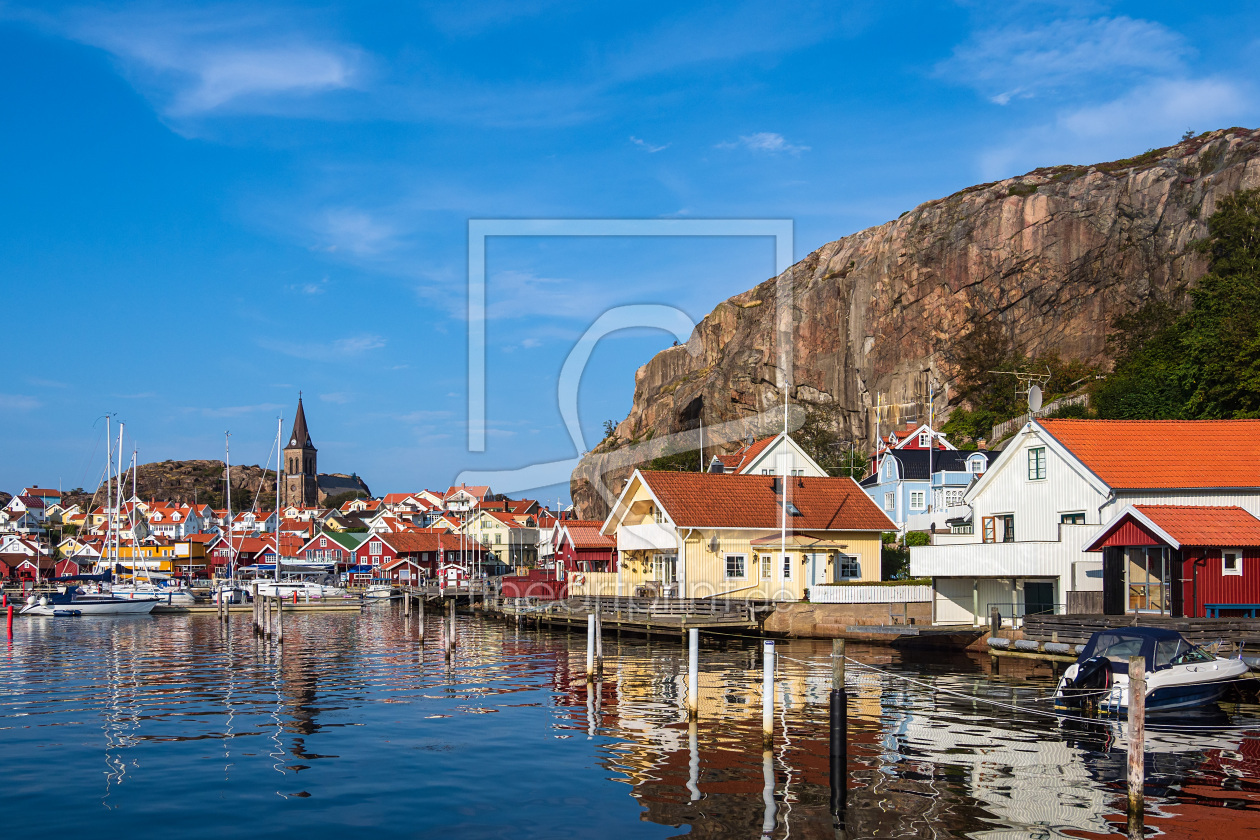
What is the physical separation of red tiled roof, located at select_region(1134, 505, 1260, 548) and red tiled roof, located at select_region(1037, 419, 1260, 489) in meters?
3.56

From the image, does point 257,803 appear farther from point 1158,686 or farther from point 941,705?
point 1158,686

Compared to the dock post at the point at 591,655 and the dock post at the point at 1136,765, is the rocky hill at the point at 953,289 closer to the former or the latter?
the dock post at the point at 591,655

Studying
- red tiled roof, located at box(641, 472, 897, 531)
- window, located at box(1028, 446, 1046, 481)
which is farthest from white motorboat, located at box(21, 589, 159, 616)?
window, located at box(1028, 446, 1046, 481)

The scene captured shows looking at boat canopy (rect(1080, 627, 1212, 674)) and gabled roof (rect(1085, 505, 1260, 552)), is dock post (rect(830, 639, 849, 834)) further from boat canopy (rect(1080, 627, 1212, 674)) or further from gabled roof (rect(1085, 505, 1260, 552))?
gabled roof (rect(1085, 505, 1260, 552))

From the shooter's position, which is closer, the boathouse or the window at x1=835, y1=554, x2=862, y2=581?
the boathouse

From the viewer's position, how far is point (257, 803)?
18.1 metres

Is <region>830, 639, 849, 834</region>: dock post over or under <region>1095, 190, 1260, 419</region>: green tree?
under

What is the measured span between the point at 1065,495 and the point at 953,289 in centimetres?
8430

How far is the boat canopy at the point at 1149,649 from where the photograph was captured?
25.5 m

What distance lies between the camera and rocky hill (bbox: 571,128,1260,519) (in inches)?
4434

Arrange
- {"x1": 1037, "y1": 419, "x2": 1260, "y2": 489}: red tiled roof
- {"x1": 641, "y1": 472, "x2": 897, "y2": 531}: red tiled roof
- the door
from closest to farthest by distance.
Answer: {"x1": 1037, "y1": 419, "x2": 1260, "y2": 489}: red tiled roof, the door, {"x1": 641, "y1": 472, "x2": 897, "y2": 531}: red tiled roof

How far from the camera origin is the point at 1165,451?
138 ft

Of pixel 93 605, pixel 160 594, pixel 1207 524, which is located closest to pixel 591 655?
pixel 1207 524

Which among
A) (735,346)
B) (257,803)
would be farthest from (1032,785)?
(735,346)
